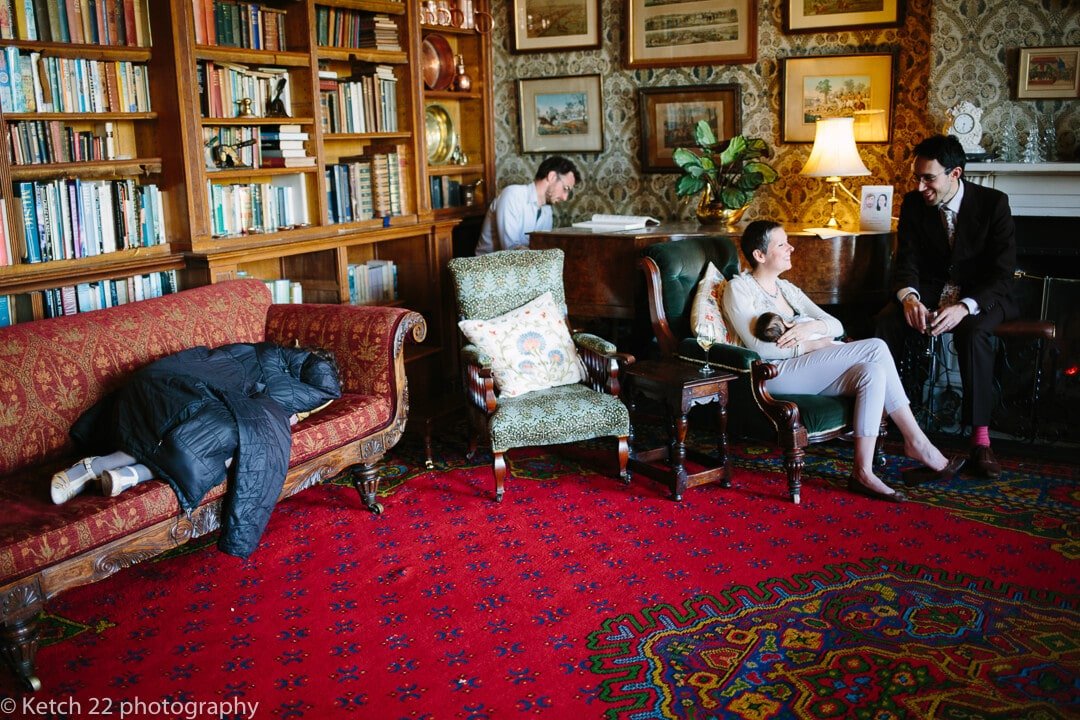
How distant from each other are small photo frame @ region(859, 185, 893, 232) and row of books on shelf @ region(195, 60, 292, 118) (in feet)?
10.0

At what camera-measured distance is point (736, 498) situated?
168 inches

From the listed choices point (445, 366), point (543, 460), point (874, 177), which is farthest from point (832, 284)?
point (445, 366)

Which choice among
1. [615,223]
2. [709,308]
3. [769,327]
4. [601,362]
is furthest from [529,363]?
[615,223]

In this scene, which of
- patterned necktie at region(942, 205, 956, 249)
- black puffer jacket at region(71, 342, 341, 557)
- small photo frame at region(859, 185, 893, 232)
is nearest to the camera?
black puffer jacket at region(71, 342, 341, 557)

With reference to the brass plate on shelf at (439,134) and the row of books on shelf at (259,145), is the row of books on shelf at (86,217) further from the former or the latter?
the brass plate on shelf at (439,134)

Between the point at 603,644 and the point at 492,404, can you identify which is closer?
the point at 603,644

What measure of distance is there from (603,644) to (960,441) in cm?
275

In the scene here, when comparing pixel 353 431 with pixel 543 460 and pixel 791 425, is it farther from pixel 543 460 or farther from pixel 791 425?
pixel 791 425

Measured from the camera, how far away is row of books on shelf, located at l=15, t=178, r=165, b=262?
4043mm

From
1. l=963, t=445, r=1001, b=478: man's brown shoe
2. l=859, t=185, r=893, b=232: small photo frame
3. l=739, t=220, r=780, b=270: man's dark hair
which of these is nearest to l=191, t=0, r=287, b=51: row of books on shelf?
l=739, t=220, r=780, b=270: man's dark hair

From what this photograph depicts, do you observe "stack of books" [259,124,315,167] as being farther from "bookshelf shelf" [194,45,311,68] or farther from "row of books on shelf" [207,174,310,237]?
"bookshelf shelf" [194,45,311,68]

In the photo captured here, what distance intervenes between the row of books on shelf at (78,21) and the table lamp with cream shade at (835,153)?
3314mm

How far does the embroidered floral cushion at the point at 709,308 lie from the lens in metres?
4.58

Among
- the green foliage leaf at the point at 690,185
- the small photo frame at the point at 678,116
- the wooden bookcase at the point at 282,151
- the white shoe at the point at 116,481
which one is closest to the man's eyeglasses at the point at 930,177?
the green foliage leaf at the point at 690,185
